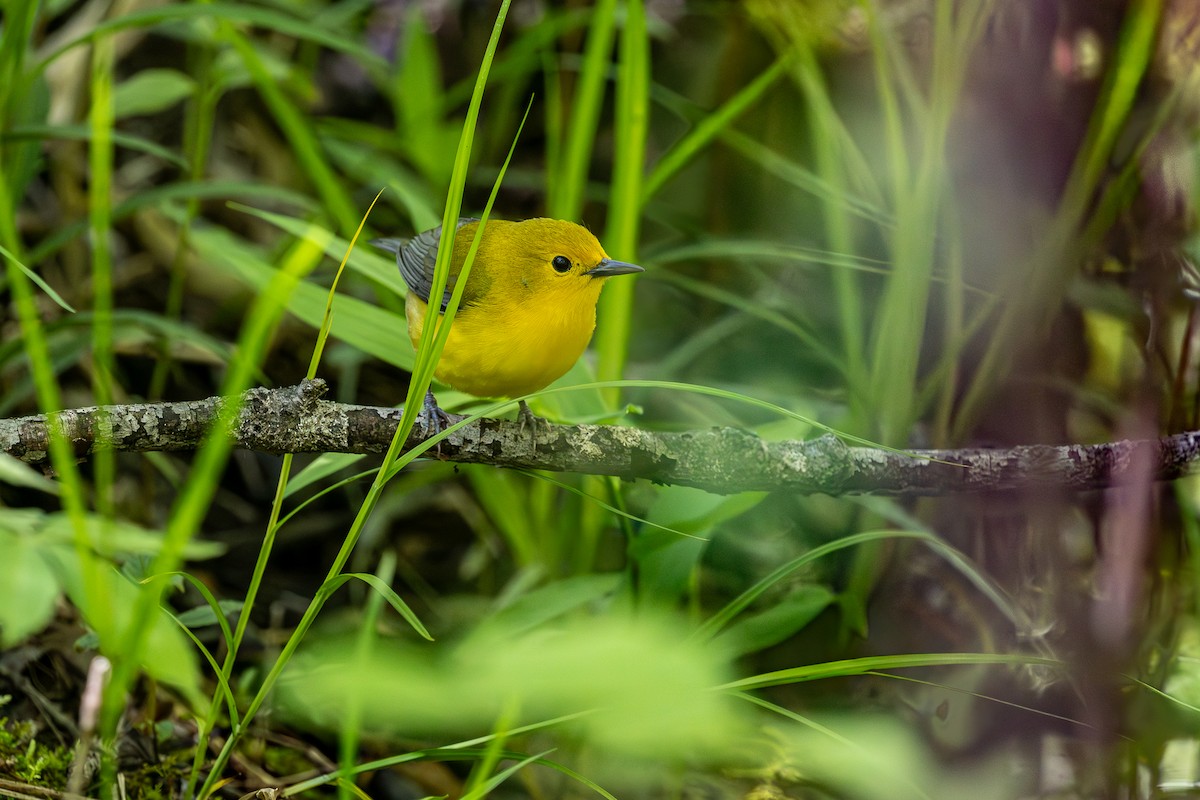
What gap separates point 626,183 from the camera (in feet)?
7.28

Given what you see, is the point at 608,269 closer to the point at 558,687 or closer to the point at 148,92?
the point at 558,687

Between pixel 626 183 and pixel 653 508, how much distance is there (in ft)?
2.50

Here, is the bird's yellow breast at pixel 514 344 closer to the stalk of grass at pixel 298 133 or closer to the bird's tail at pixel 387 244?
the bird's tail at pixel 387 244

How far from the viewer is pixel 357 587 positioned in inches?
110

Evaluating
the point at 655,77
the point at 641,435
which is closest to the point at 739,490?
the point at 641,435

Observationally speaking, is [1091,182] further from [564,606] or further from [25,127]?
[25,127]

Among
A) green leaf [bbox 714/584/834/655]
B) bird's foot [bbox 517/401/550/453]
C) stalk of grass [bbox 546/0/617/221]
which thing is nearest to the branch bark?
bird's foot [bbox 517/401/550/453]

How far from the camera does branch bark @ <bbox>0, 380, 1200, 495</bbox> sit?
1.42 m

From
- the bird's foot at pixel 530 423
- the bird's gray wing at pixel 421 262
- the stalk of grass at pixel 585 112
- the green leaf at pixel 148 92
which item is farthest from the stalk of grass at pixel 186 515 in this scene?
the green leaf at pixel 148 92

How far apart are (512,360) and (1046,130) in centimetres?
145

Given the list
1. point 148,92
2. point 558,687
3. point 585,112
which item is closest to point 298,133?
point 148,92

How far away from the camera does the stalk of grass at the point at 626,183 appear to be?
6.91 ft

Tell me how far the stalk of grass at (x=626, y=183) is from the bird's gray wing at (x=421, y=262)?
0.35m

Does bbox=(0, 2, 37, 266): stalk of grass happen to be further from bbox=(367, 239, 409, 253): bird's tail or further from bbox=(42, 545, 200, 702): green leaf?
bbox=(367, 239, 409, 253): bird's tail
